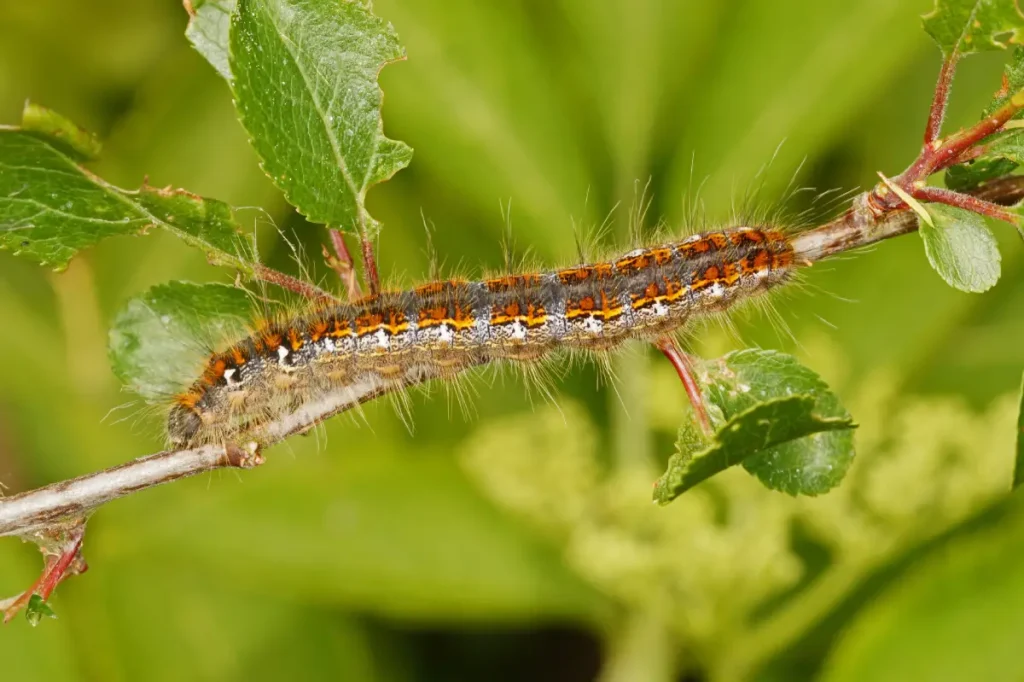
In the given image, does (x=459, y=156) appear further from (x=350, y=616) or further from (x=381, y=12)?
(x=350, y=616)

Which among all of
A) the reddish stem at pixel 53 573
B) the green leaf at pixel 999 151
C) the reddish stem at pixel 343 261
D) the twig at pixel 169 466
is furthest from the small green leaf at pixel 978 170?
the reddish stem at pixel 53 573

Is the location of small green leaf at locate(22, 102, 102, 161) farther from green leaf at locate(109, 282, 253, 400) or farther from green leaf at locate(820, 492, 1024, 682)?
green leaf at locate(820, 492, 1024, 682)

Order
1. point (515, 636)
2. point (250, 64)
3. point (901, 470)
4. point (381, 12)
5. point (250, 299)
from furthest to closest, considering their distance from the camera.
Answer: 1. point (515, 636)
2. point (381, 12)
3. point (901, 470)
4. point (250, 299)
5. point (250, 64)

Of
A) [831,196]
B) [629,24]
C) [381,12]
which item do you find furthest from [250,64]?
[831,196]

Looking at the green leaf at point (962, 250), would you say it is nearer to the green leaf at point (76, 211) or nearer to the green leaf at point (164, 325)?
the green leaf at point (76, 211)

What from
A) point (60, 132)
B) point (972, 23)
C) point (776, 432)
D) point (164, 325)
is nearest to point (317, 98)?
point (60, 132)

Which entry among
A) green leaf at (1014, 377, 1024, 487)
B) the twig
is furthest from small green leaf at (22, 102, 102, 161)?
green leaf at (1014, 377, 1024, 487)
